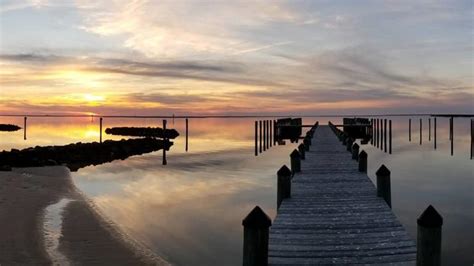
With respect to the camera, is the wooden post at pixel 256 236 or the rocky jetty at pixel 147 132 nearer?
the wooden post at pixel 256 236

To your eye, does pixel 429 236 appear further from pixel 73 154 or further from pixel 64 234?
pixel 73 154

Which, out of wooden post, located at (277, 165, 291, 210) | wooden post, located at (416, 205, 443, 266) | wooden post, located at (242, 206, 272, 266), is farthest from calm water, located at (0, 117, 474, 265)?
wooden post, located at (416, 205, 443, 266)

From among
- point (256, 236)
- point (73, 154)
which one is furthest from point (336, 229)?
point (73, 154)

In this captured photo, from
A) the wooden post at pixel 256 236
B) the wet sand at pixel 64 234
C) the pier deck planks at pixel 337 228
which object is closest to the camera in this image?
the wooden post at pixel 256 236

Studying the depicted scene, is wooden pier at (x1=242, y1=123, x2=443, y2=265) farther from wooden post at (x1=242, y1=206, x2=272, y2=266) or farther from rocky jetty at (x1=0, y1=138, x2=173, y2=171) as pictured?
rocky jetty at (x1=0, y1=138, x2=173, y2=171)

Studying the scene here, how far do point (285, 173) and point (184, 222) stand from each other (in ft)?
18.3

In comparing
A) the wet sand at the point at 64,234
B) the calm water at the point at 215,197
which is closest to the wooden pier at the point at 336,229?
the calm water at the point at 215,197

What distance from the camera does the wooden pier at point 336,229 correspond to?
7.30 m

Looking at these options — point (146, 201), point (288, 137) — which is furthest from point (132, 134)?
point (146, 201)

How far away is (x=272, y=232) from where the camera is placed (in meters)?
9.94

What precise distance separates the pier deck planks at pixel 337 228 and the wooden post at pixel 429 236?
106 centimetres

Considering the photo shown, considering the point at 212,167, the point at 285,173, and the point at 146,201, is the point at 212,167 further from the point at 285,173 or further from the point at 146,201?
the point at 285,173

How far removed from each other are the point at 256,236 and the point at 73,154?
3544cm

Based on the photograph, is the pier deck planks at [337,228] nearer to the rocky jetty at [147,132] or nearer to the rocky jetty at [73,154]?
the rocky jetty at [73,154]
